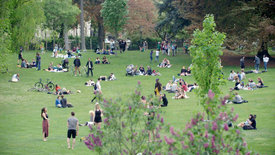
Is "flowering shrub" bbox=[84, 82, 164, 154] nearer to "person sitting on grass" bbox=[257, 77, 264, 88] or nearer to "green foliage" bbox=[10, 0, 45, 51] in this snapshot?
"person sitting on grass" bbox=[257, 77, 264, 88]

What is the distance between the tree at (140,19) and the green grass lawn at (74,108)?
22916mm

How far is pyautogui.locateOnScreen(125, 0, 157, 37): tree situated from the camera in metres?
76.5

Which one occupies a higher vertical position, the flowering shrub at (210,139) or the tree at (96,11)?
the tree at (96,11)

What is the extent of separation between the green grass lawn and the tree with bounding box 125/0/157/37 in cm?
2292

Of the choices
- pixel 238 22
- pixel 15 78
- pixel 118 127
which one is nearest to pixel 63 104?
pixel 15 78

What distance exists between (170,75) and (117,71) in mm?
6635

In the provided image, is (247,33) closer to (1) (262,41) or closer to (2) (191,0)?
(1) (262,41)

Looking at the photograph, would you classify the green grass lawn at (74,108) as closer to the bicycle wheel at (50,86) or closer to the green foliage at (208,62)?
the bicycle wheel at (50,86)

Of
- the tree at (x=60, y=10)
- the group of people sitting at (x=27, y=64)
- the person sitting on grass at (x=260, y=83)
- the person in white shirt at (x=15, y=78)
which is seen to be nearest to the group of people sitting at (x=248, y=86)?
the person sitting on grass at (x=260, y=83)

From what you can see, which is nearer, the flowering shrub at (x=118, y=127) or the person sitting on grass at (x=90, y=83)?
the flowering shrub at (x=118, y=127)

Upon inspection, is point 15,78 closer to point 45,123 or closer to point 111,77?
point 111,77

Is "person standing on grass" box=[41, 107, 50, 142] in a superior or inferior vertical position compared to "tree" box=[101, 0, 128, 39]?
inferior

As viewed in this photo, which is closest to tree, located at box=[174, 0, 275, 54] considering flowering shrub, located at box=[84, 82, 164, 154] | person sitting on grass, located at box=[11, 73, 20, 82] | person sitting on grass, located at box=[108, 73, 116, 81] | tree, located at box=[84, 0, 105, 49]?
person sitting on grass, located at box=[108, 73, 116, 81]

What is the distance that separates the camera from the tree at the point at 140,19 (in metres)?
76.5
